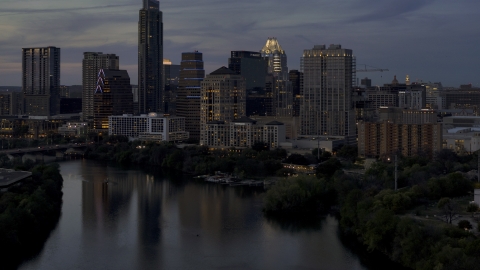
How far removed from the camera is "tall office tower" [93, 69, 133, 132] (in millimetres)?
31203

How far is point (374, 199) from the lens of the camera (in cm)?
1155

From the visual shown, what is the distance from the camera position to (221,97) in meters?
27.3

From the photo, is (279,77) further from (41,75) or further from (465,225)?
(465,225)

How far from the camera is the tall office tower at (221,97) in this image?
2722 centimetres

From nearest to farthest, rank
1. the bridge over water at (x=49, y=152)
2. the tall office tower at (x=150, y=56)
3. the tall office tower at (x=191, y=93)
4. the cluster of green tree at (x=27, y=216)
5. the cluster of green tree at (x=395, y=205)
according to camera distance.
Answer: the cluster of green tree at (x=395, y=205) → the cluster of green tree at (x=27, y=216) → the bridge over water at (x=49, y=152) → the tall office tower at (x=191, y=93) → the tall office tower at (x=150, y=56)

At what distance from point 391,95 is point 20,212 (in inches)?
1179

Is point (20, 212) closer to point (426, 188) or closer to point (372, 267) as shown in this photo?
point (372, 267)

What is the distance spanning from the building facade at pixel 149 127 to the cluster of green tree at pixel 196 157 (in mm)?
2351

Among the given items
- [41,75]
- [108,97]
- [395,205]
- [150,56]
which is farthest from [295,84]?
[395,205]

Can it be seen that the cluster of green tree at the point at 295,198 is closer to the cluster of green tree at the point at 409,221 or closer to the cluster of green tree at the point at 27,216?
the cluster of green tree at the point at 409,221

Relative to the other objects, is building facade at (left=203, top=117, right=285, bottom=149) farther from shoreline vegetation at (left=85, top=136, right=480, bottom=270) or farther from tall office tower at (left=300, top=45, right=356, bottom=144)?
tall office tower at (left=300, top=45, right=356, bottom=144)

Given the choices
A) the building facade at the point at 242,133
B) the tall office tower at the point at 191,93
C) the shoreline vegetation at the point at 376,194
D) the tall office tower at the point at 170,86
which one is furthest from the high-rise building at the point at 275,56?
the shoreline vegetation at the point at 376,194

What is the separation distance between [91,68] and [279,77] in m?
10.9

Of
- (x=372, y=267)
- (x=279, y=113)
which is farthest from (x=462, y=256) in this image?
(x=279, y=113)
